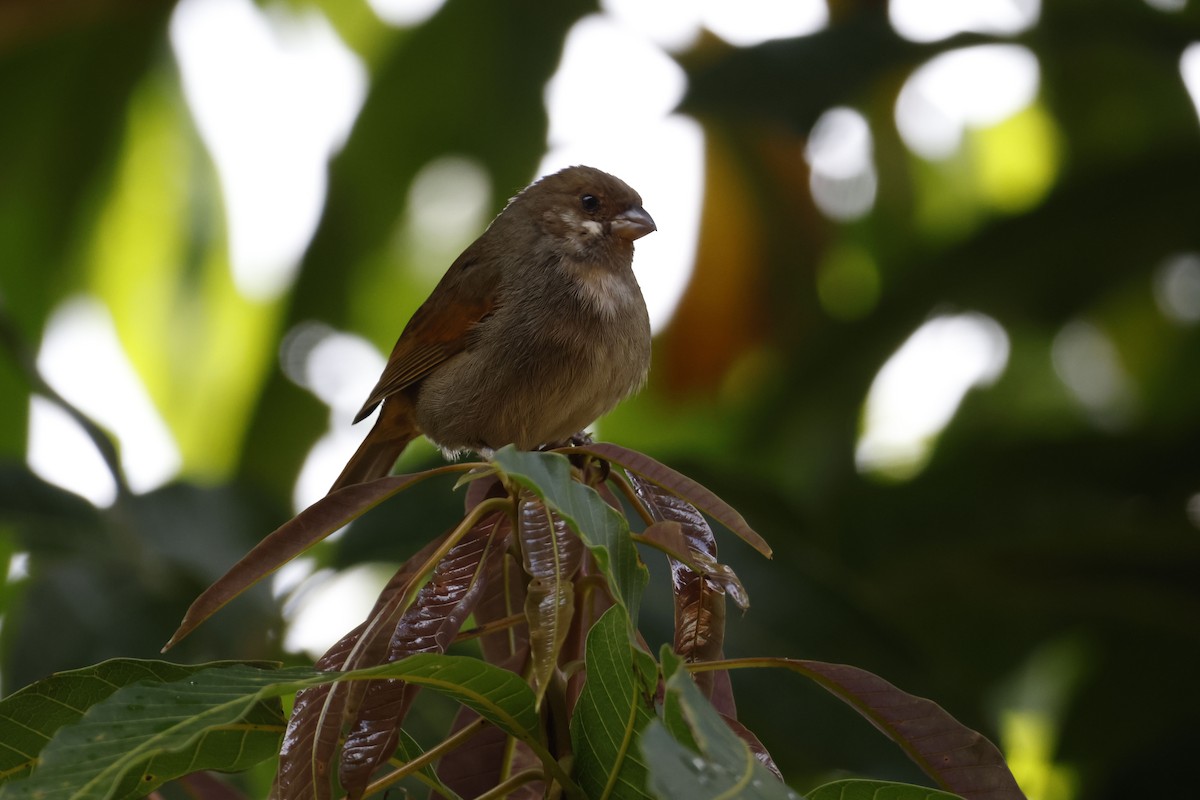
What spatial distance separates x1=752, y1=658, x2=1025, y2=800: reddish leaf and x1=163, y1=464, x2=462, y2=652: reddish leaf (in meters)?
0.63

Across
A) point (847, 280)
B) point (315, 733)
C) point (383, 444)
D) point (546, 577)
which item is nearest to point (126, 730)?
point (315, 733)

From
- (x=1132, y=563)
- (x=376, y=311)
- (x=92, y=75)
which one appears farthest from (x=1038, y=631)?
(x=92, y=75)

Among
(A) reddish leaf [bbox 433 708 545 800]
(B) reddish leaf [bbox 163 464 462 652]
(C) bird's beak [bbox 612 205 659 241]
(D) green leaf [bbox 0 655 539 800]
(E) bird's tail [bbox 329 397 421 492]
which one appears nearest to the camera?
(D) green leaf [bbox 0 655 539 800]

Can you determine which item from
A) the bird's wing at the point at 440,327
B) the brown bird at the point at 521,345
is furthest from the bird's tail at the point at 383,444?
the bird's wing at the point at 440,327

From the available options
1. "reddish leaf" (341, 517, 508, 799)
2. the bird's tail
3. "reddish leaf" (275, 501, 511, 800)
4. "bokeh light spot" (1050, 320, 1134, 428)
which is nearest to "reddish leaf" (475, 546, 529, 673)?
"reddish leaf" (341, 517, 508, 799)

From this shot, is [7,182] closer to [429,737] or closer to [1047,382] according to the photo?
[429,737]

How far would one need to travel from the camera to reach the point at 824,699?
3.71 m

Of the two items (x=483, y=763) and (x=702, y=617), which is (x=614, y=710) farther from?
(x=483, y=763)

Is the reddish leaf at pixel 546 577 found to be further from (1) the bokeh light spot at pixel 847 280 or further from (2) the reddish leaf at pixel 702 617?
(1) the bokeh light spot at pixel 847 280

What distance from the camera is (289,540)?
80.0 inches

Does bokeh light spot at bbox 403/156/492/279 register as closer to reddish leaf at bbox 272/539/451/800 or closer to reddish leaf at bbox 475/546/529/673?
reddish leaf at bbox 475/546/529/673

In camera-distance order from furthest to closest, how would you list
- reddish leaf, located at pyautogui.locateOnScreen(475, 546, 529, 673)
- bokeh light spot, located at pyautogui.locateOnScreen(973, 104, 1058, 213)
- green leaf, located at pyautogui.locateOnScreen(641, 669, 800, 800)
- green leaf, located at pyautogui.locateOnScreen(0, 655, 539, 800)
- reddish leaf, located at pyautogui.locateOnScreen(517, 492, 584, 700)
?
bokeh light spot, located at pyautogui.locateOnScreen(973, 104, 1058, 213) < reddish leaf, located at pyautogui.locateOnScreen(475, 546, 529, 673) < reddish leaf, located at pyautogui.locateOnScreen(517, 492, 584, 700) < green leaf, located at pyautogui.locateOnScreen(0, 655, 539, 800) < green leaf, located at pyautogui.locateOnScreen(641, 669, 800, 800)

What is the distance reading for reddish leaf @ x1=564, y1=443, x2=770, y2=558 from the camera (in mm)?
1986

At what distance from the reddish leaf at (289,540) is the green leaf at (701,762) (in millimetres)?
699
